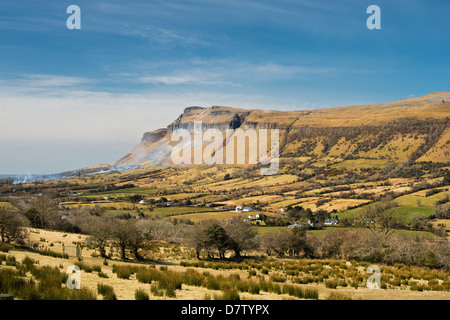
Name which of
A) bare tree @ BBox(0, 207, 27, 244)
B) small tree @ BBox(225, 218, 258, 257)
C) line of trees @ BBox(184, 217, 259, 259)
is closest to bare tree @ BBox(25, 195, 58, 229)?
bare tree @ BBox(0, 207, 27, 244)

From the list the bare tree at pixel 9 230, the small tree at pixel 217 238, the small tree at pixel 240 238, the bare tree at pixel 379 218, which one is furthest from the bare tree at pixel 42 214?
the bare tree at pixel 379 218

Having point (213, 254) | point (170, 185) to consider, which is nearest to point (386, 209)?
point (213, 254)

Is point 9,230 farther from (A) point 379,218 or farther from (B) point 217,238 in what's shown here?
(A) point 379,218

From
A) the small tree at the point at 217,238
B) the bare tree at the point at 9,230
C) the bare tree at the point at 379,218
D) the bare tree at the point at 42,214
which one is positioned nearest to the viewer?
the bare tree at the point at 9,230

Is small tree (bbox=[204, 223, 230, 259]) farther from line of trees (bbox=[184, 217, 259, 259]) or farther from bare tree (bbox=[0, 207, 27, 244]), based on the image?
bare tree (bbox=[0, 207, 27, 244])

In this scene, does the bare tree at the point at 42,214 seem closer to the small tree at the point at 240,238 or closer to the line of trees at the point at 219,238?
the line of trees at the point at 219,238

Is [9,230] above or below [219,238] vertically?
above

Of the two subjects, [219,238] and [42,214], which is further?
[42,214]

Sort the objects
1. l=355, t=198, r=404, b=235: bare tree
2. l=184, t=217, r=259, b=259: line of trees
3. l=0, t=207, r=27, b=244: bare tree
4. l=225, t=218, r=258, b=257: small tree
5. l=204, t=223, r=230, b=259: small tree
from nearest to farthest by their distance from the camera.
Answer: l=0, t=207, r=27, b=244: bare tree
l=184, t=217, r=259, b=259: line of trees
l=204, t=223, r=230, b=259: small tree
l=225, t=218, r=258, b=257: small tree
l=355, t=198, r=404, b=235: bare tree

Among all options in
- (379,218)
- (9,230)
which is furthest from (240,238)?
(9,230)

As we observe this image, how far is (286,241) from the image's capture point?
4888 cm

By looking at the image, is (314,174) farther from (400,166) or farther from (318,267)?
(318,267)

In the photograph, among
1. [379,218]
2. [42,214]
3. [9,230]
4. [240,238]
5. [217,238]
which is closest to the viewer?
[9,230]

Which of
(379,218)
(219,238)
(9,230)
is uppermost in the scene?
(9,230)
